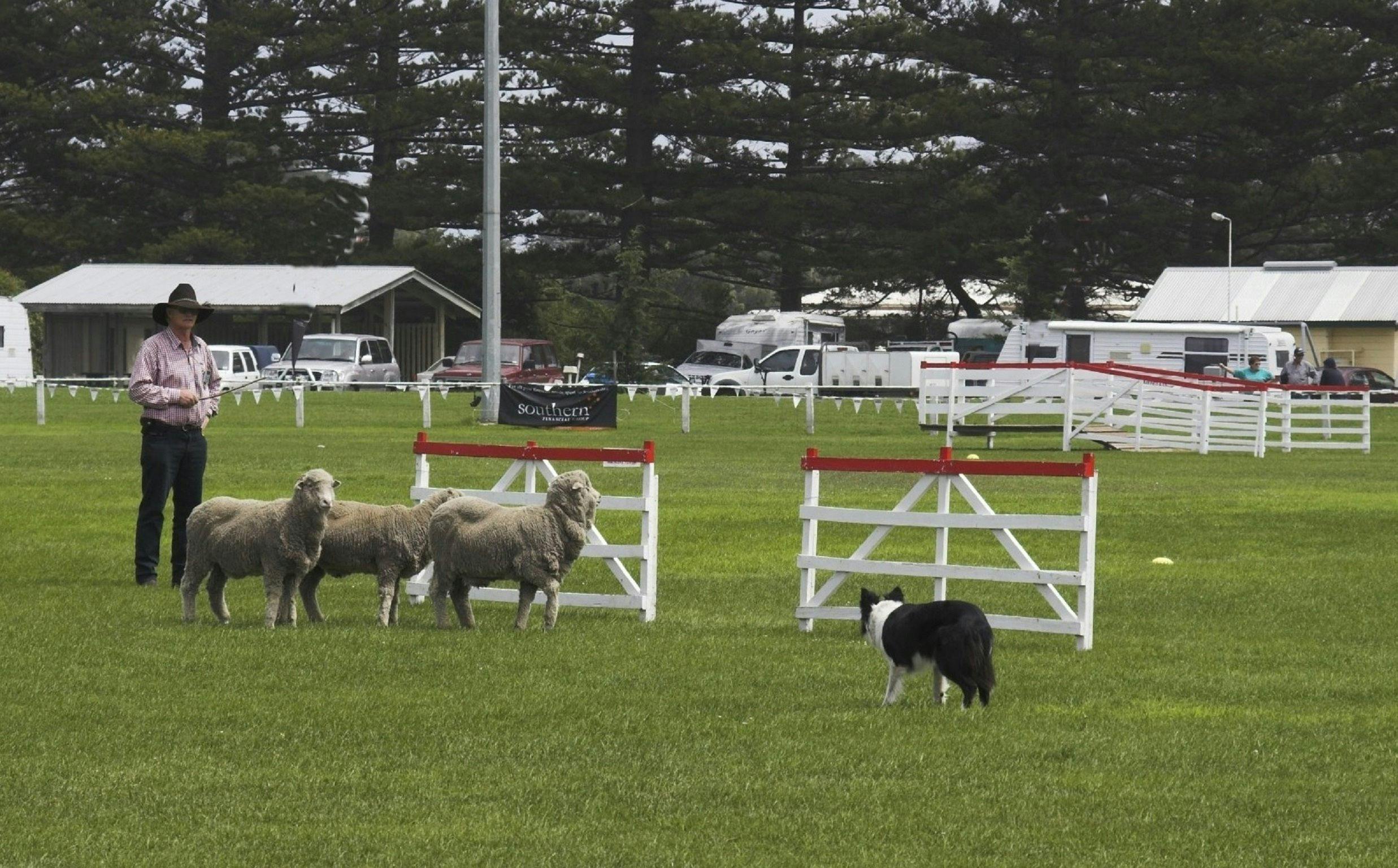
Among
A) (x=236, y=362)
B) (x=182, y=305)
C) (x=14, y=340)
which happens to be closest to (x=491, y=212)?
(x=236, y=362)

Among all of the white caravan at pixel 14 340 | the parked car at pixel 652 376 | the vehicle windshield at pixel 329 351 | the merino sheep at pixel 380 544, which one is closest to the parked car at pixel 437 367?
the vehicle windshield at pixel 329 351

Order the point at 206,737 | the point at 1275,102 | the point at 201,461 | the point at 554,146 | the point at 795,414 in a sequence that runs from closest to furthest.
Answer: the point at 206,737 → the point at 201,461 → the point at 795,414 → the point at 1275,102 → the point at 554,146

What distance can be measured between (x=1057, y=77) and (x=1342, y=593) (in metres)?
60.9

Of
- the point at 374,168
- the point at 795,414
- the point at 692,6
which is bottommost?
the point at 795,414

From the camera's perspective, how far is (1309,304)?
6012 cm

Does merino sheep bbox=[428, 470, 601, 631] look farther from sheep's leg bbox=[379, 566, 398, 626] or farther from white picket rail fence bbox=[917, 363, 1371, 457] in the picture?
white picket rail fence bbox=[917, 363, 1371, 457]

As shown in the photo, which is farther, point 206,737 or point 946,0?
point 946,0

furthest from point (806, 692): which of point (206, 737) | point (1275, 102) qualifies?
point (1275, 102)

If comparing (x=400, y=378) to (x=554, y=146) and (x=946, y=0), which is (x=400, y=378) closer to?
(x=554, y=146)

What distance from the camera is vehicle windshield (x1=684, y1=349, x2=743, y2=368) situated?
65375mm

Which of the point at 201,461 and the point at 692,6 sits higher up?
the point at 692,6

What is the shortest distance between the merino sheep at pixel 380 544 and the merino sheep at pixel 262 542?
6.1 inches

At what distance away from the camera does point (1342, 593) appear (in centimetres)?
1441

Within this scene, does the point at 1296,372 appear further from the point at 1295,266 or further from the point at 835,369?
the point at 1295,266
